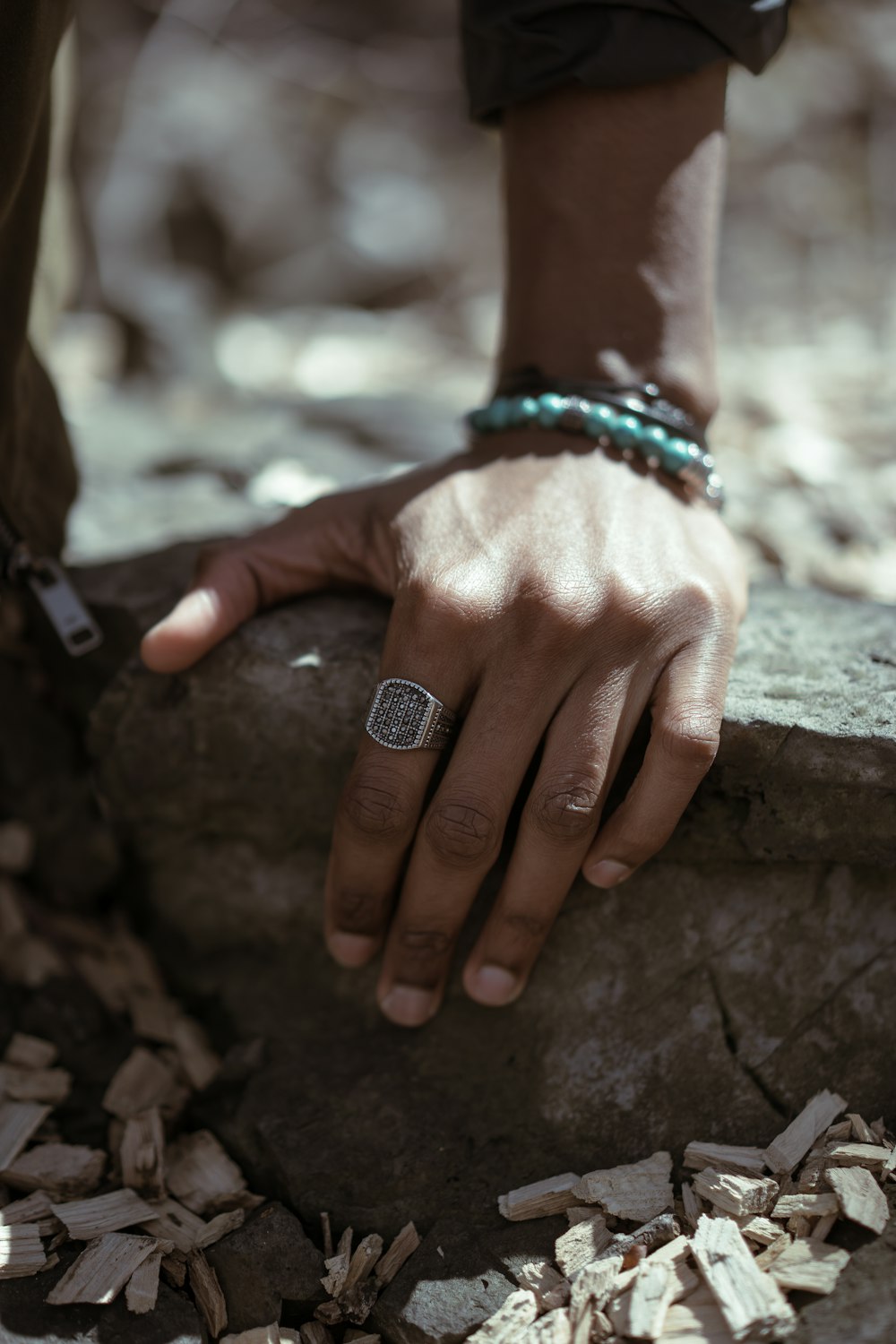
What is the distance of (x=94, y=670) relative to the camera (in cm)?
179

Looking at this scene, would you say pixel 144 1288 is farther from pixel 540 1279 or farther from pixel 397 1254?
pixel 540 1279

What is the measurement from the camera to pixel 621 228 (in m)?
1.65

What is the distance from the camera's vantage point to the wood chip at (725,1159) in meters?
1.33

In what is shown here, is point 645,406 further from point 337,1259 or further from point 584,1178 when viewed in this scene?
point 337,1259

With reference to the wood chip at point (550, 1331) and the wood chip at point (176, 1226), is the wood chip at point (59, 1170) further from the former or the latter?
the wood chip at point (550, 1331)

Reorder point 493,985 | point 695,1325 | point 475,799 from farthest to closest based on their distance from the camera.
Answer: point 493,985 → point 475,799 → point 695,1325

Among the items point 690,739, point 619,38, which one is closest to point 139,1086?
point 690,739

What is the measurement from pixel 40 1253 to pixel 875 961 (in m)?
1.16

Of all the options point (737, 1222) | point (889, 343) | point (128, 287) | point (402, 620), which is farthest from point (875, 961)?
point (128, 287)

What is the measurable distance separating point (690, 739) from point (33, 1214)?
3.48 feet

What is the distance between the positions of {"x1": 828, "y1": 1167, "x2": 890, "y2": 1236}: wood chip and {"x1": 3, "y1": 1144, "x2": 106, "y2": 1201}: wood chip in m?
0.98

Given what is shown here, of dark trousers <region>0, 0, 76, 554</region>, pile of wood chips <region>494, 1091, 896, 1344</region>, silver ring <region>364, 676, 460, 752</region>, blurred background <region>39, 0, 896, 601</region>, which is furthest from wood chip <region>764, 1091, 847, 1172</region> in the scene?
dark trousers <region>0, 0, 76, 554</region>

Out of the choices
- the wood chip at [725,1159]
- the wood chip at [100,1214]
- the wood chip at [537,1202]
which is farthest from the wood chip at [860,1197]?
the wood chip at [100,1214]

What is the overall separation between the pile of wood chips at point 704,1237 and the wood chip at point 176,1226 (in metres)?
0.40
